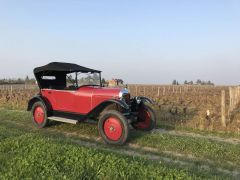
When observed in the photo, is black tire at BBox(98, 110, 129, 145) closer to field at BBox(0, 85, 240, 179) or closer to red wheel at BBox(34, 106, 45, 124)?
field at BBox(0, 85, 240, 179)

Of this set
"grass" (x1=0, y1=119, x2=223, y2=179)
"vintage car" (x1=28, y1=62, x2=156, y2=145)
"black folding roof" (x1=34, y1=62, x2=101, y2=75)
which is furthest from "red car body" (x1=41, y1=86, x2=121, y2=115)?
"grass" (x1=0, y1=119, x2=223, y2=179)

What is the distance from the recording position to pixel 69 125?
12031 mm

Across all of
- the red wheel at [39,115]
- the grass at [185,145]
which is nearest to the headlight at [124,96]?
the grass at [185,145]

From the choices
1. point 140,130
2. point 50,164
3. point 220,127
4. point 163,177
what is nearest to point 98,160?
point 50,164

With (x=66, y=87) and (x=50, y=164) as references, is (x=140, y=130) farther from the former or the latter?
(x=50, y=164)

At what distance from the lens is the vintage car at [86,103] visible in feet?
31.1

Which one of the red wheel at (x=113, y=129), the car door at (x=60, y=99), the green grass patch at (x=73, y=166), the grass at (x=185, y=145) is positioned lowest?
the grass at (x=185, y=145)

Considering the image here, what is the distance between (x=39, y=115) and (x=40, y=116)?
0.06m

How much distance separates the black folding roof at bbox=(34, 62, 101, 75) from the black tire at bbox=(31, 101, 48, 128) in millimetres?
1146

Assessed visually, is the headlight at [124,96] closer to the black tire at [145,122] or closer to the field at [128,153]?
the black tire at [145,122]

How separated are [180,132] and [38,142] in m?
5.09

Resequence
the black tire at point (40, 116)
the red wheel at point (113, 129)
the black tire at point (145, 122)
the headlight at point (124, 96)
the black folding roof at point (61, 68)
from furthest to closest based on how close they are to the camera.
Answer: the black tire at point (40, 116) → the black folding roof at point (61, 68) → the black tire at point (145, 122) → the headlight at point (124, 96) → the red wheel at point (113, 129)

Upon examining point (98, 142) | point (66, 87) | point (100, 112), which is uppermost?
point (66, 87)

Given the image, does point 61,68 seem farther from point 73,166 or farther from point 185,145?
point 73,166
